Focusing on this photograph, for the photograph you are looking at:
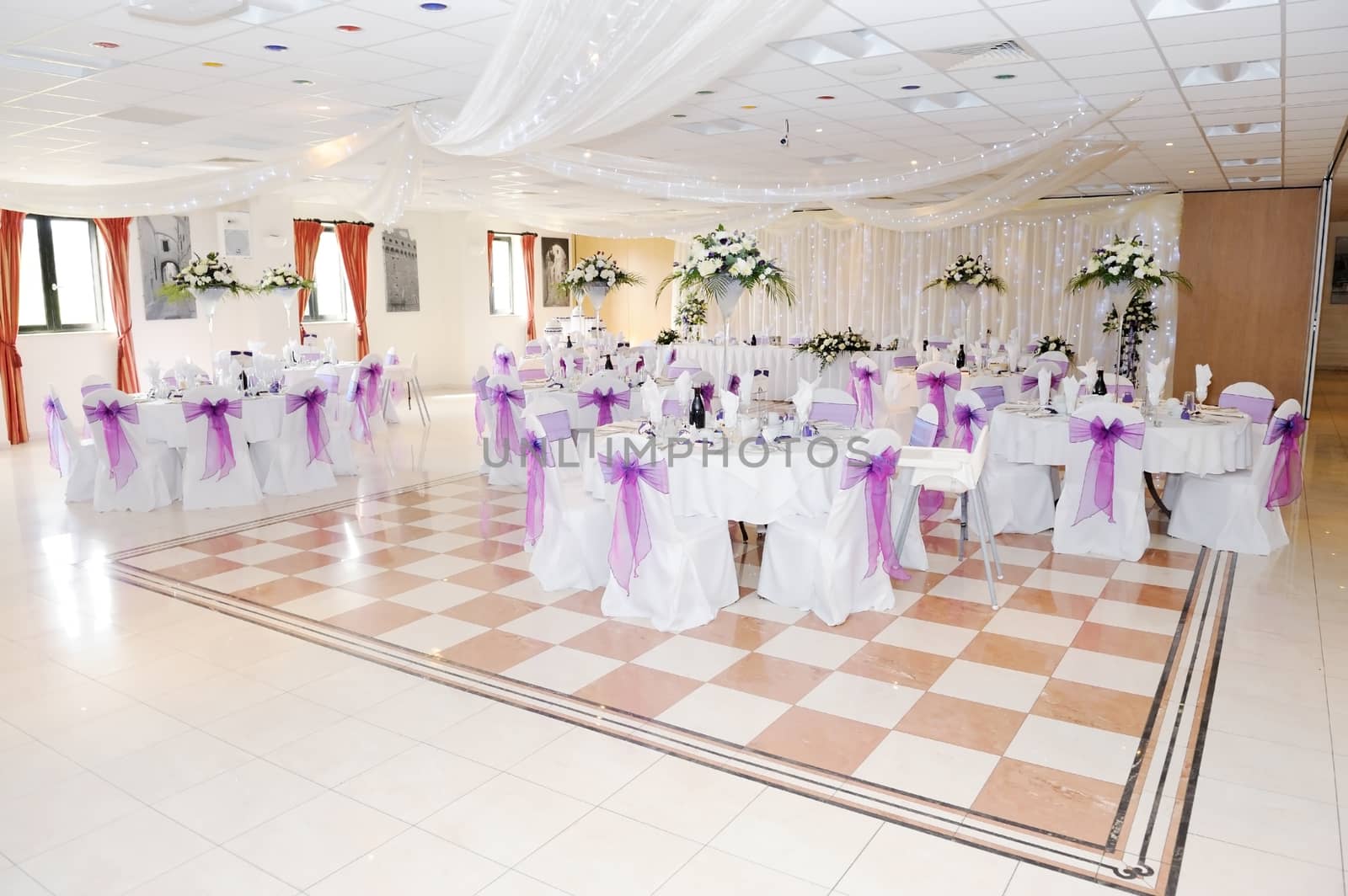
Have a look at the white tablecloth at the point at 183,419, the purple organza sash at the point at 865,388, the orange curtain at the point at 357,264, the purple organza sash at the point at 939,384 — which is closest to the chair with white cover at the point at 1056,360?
the purple organza sash at the point at 939,384

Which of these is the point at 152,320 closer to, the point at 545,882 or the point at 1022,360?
the point at 1022,360

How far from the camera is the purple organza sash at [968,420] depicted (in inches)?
262

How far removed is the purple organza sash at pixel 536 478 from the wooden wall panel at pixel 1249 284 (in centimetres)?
1129

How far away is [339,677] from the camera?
432 cm

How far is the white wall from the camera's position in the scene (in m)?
11.7

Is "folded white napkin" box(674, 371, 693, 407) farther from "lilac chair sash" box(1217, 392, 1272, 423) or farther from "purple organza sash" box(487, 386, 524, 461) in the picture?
"lilac chair sash" box(1217, 392, 1272, 423)

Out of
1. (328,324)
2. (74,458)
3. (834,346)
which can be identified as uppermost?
(328,324)

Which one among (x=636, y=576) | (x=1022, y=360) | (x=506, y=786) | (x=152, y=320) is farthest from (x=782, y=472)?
(x=152, y=320)

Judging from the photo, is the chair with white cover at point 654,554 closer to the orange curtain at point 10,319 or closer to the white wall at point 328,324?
the white wall at point 328,324

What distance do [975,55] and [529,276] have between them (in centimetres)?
1301

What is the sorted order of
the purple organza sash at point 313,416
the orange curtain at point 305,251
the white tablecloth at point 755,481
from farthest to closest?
the orange curtain at point 305,251, the purple organza sash at point 313,416, the white tablecloth at point 755,481

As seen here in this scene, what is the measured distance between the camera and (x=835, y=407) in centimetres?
668

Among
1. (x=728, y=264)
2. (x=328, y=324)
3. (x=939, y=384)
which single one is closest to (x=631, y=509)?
(x=728, y=264)

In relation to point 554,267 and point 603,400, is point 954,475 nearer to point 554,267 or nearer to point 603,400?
point 603,400
